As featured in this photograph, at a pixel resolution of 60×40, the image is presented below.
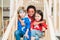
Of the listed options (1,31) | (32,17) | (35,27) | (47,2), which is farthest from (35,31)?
(1,31)

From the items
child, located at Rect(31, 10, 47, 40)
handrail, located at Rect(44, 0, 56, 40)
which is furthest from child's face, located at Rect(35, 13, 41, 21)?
handrail, located at Rect(44, 0, 56, 40)

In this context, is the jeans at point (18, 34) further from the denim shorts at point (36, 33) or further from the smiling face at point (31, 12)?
the smiling face at point (31, 12)

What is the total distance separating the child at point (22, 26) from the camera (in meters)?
3.03

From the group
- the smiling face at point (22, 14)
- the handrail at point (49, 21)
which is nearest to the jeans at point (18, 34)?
the smiling face at point (22, 14)

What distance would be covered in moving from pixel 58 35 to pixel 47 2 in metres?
0.74

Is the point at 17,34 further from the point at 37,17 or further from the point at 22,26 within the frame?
the point at 37,17

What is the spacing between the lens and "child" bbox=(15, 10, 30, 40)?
9.95 ft

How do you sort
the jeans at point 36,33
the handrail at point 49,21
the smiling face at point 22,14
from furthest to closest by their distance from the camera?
the smiling face at point 22,14 → the jeans at point 36,33 → the handrail at point 49,21

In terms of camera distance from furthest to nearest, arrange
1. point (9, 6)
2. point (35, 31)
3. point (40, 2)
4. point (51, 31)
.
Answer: point (9, 6)
point (40, 2)
point (35, 31)
point (51, 31)

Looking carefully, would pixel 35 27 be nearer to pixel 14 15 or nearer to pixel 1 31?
pixel 14 15

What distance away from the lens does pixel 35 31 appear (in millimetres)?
3012

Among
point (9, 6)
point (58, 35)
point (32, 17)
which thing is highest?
point (9, 6)

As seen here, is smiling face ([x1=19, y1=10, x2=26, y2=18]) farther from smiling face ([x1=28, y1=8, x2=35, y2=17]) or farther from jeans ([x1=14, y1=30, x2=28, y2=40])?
jeans ([x1=14, y1=30, x2=28, y2=40])

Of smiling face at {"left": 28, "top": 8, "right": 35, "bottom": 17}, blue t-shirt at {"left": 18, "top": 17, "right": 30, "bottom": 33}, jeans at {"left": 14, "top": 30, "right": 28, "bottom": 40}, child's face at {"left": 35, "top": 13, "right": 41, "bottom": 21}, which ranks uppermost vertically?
smiling face at {"left": 28, "top": 8, "right": 35, "bottom": 17}
